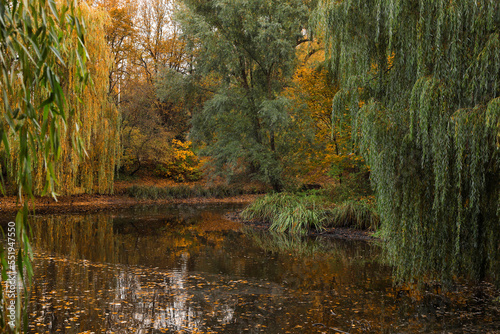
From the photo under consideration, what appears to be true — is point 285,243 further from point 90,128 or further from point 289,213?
point 90,128

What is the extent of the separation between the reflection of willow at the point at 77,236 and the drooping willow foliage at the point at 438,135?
624 cm

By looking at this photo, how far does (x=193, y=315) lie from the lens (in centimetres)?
528

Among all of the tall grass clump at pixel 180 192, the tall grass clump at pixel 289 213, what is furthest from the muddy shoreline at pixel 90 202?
the tall grass clump at pixel 289 213

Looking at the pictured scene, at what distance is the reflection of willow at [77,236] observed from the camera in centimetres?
941

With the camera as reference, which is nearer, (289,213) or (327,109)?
(289,213)

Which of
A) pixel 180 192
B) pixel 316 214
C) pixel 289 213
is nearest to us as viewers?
pixel 316 214

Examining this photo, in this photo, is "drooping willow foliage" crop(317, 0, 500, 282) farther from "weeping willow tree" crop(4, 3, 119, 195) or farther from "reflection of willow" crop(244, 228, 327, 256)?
"weeping willow tree" crop(4, 3, 119, 195)

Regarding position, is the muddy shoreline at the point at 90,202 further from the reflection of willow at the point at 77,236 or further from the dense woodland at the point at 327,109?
the dense woodland at the point at 327,109

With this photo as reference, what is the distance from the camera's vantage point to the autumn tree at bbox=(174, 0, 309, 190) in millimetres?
15703

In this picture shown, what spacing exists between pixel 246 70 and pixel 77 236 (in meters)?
10.6

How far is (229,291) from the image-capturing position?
646cm

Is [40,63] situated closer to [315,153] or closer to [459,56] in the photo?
[459,56]

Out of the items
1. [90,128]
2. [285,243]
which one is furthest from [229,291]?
[90,128]

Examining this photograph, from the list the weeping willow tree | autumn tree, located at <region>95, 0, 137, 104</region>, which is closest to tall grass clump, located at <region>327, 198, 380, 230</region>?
the weeping willow tree
